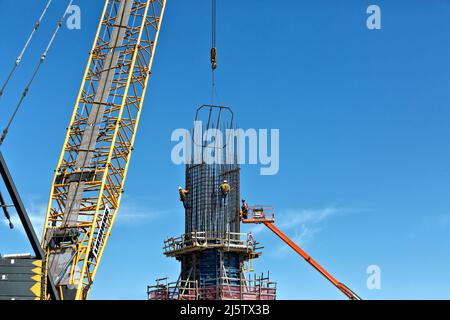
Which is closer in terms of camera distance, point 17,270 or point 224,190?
point 17,270

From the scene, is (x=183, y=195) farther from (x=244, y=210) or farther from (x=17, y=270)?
(x=17, y=270)

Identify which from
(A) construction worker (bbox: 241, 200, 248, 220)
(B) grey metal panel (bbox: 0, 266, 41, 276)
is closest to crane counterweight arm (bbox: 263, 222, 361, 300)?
(A) construction worker (bbox: 241, 200, 248, 220)

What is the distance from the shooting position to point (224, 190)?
236 ft

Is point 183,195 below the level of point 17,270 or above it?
above

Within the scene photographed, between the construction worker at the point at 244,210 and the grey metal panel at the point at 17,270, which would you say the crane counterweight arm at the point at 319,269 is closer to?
the construction worker at the point at 244,210

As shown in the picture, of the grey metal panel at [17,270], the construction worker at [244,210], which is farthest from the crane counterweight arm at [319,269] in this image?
the grey metal panel at [17,270]

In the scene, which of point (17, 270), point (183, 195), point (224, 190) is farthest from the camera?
point (183, 195)

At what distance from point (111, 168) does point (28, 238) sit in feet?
84.9

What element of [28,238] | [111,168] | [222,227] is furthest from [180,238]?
[28,238]

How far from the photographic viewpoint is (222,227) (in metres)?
72.2

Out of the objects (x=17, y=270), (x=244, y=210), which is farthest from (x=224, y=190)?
(x=17, y=270)
